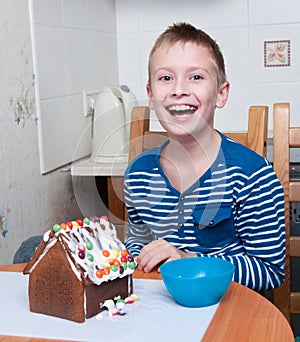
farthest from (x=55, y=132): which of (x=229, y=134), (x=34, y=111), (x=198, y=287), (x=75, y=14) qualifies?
(x=198, y=287)

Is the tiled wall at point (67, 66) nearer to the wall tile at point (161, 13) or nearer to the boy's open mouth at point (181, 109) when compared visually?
the wall tile at point (161, 13)

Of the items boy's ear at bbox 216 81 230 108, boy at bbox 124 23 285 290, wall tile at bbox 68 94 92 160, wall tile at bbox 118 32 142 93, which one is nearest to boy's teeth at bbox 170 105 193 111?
boy at bbox 124 23 285 290

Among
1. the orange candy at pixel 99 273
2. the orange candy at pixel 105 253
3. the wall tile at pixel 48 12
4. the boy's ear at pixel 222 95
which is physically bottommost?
the orange candy at pixel 99 273

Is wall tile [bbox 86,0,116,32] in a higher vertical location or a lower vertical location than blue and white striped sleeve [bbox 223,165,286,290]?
higher

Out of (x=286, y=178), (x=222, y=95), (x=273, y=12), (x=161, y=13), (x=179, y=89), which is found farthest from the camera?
(x=161, y=13)

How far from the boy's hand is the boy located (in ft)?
0.20

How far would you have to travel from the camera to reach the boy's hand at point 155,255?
1.03 m

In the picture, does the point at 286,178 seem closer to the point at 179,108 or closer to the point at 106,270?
the point at 179,108

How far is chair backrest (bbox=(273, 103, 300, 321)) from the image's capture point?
1427mm

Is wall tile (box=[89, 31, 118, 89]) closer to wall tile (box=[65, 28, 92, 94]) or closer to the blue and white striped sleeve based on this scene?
wall tile (box=[65, 28, 92, 94])

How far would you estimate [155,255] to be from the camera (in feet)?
3.42

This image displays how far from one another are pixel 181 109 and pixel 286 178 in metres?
0.40

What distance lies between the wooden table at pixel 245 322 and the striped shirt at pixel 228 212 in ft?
0.87

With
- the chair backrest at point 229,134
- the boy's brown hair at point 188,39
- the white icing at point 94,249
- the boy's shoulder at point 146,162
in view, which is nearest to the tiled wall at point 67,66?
the chair backrest at point 229,134
